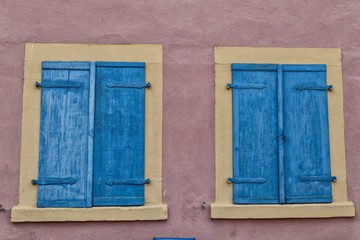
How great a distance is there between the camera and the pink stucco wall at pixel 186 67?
3.76 m

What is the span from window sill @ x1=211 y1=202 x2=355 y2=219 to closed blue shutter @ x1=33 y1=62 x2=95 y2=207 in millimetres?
1421

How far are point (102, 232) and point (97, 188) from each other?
46cm

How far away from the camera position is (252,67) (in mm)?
3947

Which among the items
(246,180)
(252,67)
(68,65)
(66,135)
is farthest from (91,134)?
(252,67)

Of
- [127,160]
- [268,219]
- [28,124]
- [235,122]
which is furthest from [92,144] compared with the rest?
[268,219]

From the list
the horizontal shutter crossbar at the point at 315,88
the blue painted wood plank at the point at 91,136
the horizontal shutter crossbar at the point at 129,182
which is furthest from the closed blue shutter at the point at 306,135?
the blue painted wood plank at the point at 91,136

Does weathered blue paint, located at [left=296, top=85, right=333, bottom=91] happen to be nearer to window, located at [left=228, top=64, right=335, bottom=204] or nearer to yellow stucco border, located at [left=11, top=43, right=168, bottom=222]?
window, located at [left=228, top=64, right=335, bottom=204]

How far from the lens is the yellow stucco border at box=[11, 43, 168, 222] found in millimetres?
3670

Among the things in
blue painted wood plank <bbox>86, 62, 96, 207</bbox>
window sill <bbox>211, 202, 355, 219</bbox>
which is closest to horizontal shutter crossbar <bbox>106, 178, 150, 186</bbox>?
blue painted wood plank <bbox>86, 62, 96, 207</bbox>

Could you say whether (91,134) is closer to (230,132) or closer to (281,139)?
(230,132)

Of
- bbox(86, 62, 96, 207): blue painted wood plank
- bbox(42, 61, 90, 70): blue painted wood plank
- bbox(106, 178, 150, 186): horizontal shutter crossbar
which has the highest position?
bbox(42, 61, 90, 70): blue painted wood plank

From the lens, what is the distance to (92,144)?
12.2 ft

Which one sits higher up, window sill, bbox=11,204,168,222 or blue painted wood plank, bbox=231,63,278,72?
blue painted wood plank, bbox=231,63,278,72

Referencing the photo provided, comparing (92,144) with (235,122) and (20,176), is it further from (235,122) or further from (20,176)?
(235,122)
